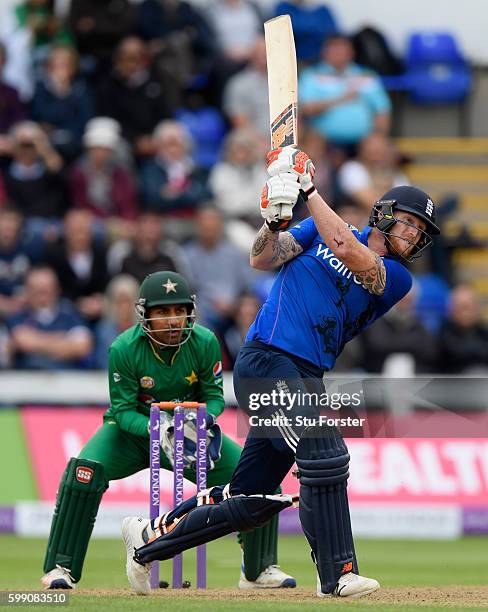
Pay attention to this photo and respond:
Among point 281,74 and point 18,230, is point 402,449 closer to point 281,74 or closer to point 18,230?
point 18,230

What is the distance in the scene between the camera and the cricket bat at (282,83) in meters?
7.07

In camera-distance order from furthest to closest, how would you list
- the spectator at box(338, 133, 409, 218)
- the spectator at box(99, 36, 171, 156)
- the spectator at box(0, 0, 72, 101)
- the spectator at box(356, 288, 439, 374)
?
the spectator at box(0, 0, 72, 101), the spectator at box(99, 36, 171, 156), the spectator at box(338, 133, 409, 218), the spectator at box(356, 288, 439, 374)

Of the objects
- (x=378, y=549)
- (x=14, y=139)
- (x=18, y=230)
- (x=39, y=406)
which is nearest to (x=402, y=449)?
(x=378, y=549)

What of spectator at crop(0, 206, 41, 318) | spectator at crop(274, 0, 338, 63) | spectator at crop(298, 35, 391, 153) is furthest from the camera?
spectator at crop(274, 0, 338, 63)

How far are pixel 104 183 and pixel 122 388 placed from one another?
20.9ft

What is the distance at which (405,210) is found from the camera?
698 centimetres

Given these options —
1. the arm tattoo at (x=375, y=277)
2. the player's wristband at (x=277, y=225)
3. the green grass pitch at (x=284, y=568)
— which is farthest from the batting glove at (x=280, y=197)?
the green grass pitch at (x=284, y=568)

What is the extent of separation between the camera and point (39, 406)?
11.8 metres

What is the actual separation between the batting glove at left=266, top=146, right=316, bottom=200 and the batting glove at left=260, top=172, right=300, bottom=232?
3cm

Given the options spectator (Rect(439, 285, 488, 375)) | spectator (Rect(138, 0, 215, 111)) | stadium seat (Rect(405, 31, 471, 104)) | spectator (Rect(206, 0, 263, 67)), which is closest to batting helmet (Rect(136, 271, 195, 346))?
spectator (Rect(439, 285, 488, 375))

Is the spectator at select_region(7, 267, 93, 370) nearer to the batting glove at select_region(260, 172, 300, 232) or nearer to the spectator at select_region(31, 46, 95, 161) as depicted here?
the spectator at select_region(31, 46, 95, 161)

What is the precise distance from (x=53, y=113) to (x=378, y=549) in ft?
18.9

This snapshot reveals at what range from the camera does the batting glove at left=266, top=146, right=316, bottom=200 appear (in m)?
6.64

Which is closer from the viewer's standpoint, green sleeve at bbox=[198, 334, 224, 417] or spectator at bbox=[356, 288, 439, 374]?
green sleeve at bbox=[198, 334, 224, 417]
